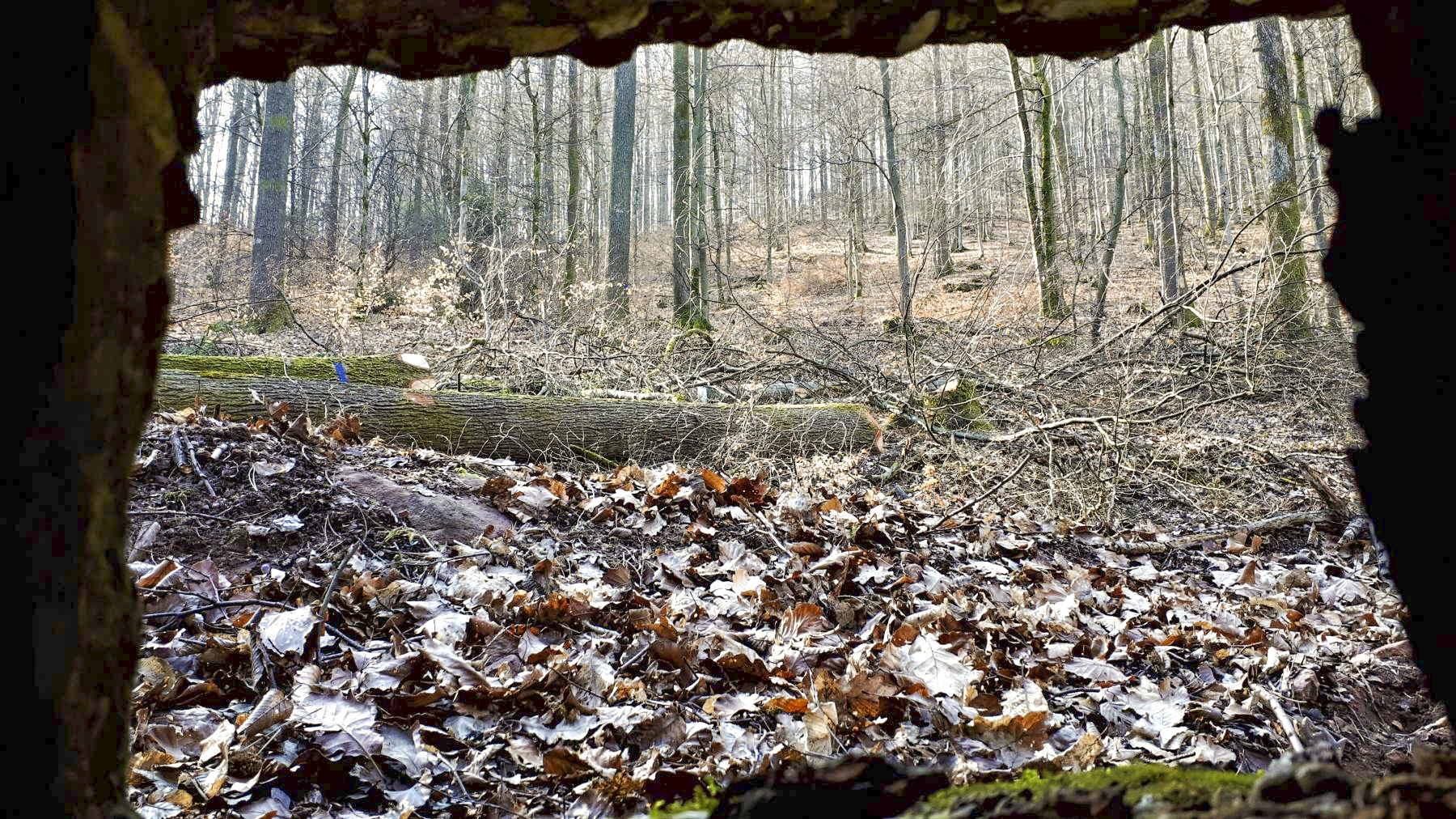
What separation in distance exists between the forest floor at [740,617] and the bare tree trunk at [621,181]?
26.9ft

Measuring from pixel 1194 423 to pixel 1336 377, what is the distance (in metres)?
1.24

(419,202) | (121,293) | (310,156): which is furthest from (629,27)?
(310,156)

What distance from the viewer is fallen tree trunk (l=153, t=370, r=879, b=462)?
5.83 metres

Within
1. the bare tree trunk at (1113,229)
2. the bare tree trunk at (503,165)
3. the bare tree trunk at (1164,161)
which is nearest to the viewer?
the bare tree trunk at (1113,229)

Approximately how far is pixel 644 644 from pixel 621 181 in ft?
42.4

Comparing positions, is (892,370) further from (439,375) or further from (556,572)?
(556,572)

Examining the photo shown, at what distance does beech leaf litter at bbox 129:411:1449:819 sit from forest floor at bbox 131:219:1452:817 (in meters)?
0.01

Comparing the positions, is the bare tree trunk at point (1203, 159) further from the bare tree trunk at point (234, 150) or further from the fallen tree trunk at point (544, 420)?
the bare tree trunk at point (234, 150)

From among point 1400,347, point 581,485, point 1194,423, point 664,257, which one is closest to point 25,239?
point 1400,347

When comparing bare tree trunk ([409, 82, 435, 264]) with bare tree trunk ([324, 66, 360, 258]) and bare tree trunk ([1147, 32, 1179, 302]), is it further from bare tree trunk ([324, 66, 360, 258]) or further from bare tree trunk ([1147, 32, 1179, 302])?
bare tree trunk ([1147, 32, 1179, 302])

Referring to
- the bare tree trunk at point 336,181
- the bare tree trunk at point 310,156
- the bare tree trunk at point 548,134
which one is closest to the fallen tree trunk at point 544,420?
the bare tree trunk at point 548,134

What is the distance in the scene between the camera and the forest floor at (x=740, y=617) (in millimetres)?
2156

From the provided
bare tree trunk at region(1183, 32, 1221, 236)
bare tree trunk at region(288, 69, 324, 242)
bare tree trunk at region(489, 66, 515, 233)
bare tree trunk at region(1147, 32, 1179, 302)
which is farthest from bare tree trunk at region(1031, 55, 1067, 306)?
bare tree trunk at region(288, 69, 324, 242)

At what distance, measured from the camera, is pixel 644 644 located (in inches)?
113
